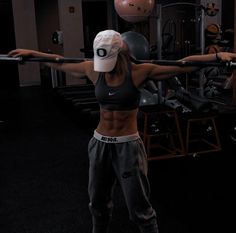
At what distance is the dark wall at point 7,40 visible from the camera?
783 centimetres

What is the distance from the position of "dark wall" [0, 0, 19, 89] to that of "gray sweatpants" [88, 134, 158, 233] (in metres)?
6.60

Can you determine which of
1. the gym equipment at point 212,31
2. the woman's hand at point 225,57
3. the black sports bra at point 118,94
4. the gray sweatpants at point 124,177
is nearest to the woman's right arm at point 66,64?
the black sports bra at point 118,94

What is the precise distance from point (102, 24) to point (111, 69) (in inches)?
309

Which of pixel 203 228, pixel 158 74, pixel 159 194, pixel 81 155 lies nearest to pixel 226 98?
pixel 81 155

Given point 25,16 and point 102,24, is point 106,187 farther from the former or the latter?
point 102,24

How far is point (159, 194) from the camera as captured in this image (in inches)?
95.3

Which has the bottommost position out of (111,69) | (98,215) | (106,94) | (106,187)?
(98,215)

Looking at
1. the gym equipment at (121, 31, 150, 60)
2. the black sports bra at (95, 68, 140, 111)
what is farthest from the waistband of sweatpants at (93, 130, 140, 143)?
the gym equipment at (121, 31, 150, 60)

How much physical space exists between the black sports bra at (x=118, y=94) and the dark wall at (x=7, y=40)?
6.62 meters

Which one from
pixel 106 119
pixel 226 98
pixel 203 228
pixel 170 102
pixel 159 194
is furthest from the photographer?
pixel 226 98

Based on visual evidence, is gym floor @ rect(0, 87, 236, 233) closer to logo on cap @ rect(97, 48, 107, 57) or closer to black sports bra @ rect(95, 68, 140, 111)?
black sports bra @ rect(95, 68, 140, 111)

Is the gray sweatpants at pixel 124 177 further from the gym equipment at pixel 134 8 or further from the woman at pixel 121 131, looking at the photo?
the gym equipment at pixel 134 8

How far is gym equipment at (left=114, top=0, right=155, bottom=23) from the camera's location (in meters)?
2.95

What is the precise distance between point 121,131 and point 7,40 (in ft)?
23.1
